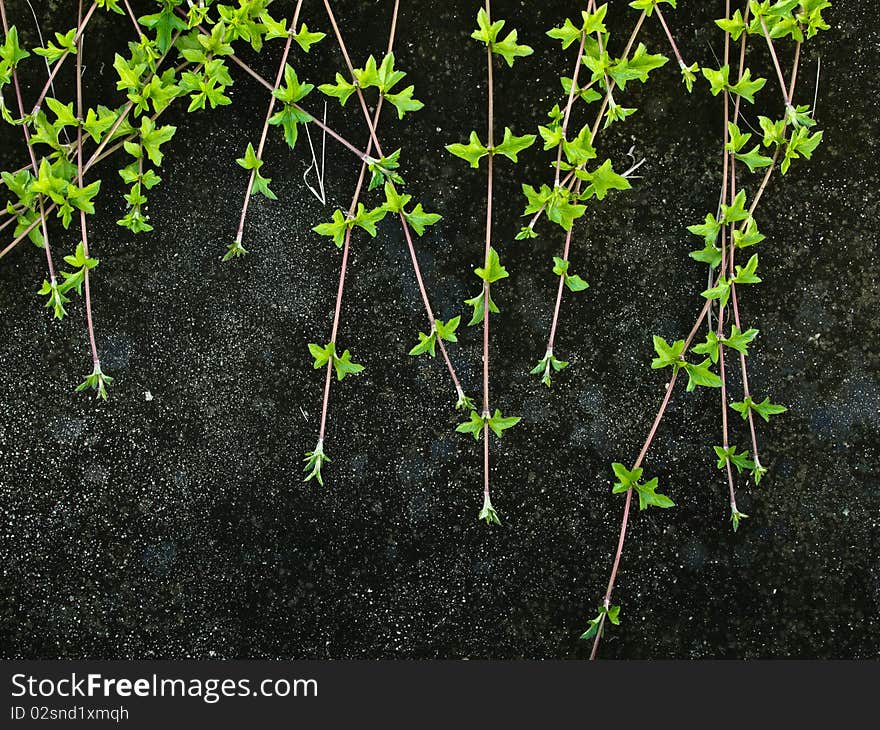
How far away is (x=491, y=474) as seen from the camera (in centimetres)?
218

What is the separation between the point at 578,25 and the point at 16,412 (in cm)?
173

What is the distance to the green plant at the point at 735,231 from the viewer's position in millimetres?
1896

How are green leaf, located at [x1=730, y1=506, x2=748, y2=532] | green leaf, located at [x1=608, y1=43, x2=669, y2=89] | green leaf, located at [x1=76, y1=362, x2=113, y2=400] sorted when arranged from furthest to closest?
green leaf, located at [x1=730, y1=506, x2=748, y2=532], green leaf, located at [x1=76, y1=362, x2=113, y2=400], green leaf, located at [x1=608, y1=43, x2=669, y2=89]

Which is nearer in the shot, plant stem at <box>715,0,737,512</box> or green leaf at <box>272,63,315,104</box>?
green leaf at <box>272,63,315,104</box>

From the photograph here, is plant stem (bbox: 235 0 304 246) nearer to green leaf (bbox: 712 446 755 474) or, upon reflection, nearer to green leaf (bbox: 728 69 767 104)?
green leaf (bbox: 728 69 767 104)

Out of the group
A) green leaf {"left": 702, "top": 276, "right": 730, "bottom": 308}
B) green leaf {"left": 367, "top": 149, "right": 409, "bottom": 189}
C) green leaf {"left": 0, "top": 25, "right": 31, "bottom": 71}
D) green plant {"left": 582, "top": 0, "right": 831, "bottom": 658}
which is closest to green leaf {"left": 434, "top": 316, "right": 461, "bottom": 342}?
green leaf {"left": 367, "top": 149, "right": 409, "bottom": 189}

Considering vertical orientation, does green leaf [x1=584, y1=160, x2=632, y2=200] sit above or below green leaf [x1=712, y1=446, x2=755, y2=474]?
above

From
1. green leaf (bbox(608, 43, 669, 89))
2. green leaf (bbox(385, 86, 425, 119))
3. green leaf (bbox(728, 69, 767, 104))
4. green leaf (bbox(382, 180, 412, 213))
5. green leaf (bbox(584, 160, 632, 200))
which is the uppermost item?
green leaf (bbox(608, 43, 669, 89))

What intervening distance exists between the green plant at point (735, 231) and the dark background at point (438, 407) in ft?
0.19

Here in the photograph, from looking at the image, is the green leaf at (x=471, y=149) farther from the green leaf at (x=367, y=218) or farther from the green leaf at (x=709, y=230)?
the green leaf at (x=709, y=230)

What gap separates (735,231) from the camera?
6.23ft

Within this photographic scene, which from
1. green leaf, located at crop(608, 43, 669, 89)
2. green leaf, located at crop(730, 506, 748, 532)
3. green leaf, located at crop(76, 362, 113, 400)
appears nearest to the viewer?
green leaf, located at crop(608, 43, 669, 89)

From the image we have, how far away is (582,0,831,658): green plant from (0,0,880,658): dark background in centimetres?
6

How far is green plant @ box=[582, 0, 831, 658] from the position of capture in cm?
190
